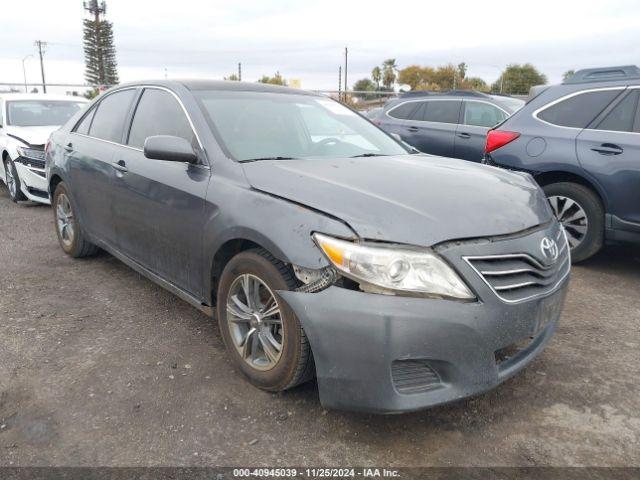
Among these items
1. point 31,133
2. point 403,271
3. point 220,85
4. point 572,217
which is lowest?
point 572,217

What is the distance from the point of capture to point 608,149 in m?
4.54

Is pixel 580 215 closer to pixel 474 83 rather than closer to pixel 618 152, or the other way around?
pixel 618 152

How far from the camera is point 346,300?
6.98ft

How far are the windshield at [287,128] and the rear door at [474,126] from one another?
12.5 feet

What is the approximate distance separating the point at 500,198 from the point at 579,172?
2.61m

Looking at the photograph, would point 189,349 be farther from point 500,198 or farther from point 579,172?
point 579,172

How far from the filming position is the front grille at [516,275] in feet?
7.20

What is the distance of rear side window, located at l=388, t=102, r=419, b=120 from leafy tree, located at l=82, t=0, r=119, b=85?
53078 mm

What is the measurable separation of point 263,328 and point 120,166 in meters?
1.85

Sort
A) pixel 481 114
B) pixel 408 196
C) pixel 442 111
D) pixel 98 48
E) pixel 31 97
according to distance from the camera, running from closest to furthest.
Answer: pixel 408 196, pixel 481 114, pixel 442 111, pixel 31 97, pixel 98 48

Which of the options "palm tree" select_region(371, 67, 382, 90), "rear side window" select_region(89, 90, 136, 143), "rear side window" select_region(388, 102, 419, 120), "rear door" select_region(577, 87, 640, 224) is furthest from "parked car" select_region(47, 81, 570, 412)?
"palm tree" select_region(371, 67, 382, 90)

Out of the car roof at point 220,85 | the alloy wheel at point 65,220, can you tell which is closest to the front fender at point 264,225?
the car roof at point 220,85

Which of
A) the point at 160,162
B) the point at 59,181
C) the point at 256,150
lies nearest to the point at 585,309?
the point at 256,150

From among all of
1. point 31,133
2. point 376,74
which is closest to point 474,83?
point 376,74
